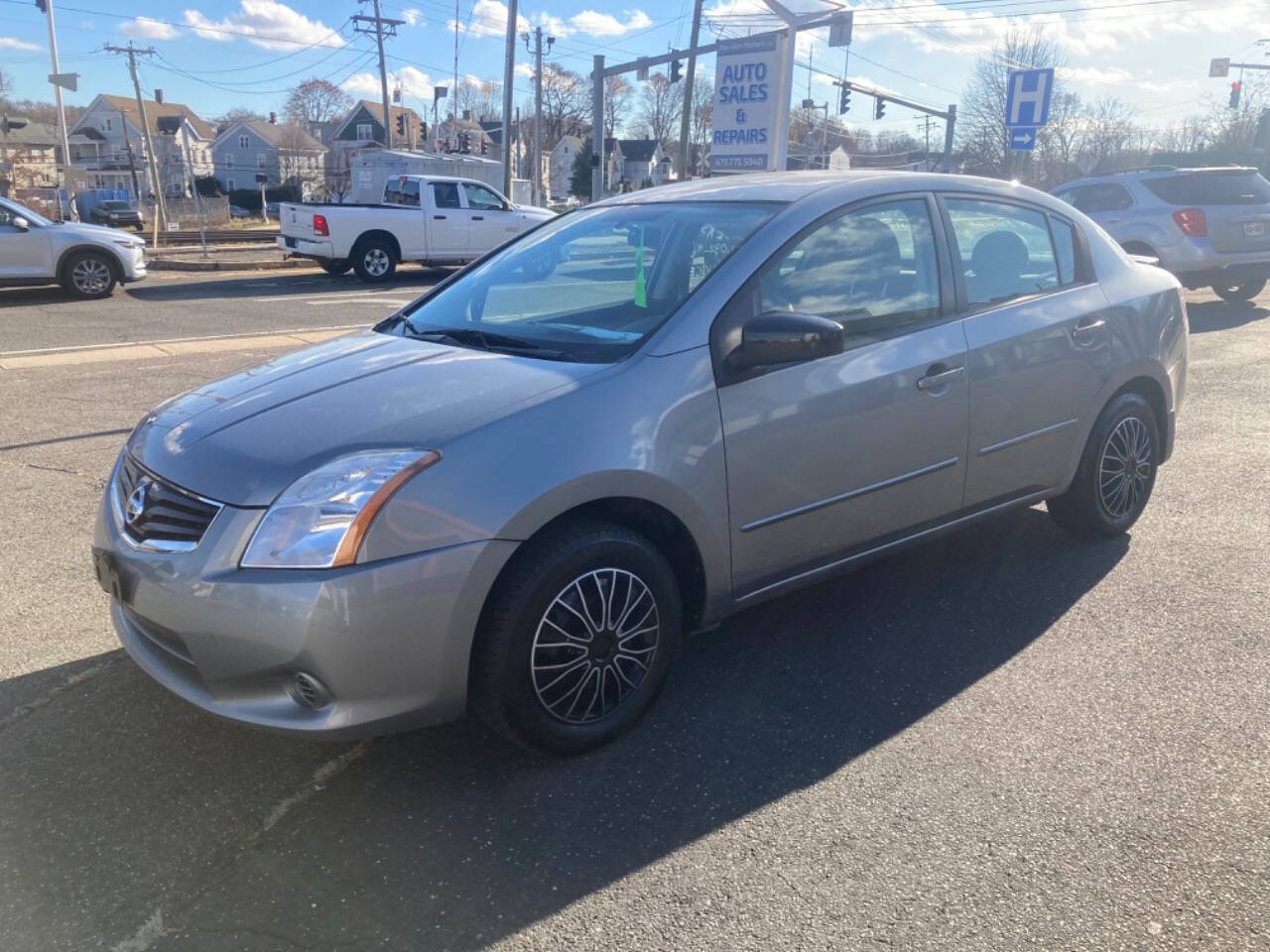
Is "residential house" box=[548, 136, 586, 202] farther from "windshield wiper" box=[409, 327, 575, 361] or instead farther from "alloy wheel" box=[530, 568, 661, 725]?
"alloy wheel" box=[530, 568, 661, 725]

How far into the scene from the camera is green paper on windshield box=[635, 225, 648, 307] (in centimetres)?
363

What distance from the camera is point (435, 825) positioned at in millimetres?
2816

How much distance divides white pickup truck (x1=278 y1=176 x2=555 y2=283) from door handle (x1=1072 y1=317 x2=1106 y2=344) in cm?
1493

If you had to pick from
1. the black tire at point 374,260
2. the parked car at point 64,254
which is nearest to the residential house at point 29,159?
the black tire at point 374,260

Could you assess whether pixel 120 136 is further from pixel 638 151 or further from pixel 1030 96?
pixel 1030 96

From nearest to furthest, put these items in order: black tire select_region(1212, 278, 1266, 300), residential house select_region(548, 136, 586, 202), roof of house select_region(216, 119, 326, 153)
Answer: black tire select_region(1212, 278, 1266, 300) → roof of house select_region(216, 119, 326, 153) → residential house select_region(548, 136, 586, 202)

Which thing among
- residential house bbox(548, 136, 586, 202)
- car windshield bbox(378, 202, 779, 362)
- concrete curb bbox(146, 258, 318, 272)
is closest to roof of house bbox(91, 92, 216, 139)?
residential house bbox(548, 136, 586, 202)

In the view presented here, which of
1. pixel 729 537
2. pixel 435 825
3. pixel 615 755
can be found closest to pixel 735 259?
pixel 729 537

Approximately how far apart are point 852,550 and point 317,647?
2000 mm

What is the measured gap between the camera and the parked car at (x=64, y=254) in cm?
1420

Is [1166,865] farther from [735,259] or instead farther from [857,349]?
[735,259]

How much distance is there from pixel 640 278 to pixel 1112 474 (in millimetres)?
2516

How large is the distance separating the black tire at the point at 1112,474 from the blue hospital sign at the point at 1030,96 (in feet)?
48.5

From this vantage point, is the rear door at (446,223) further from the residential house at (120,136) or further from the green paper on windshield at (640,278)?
the residential house at (120,136)
